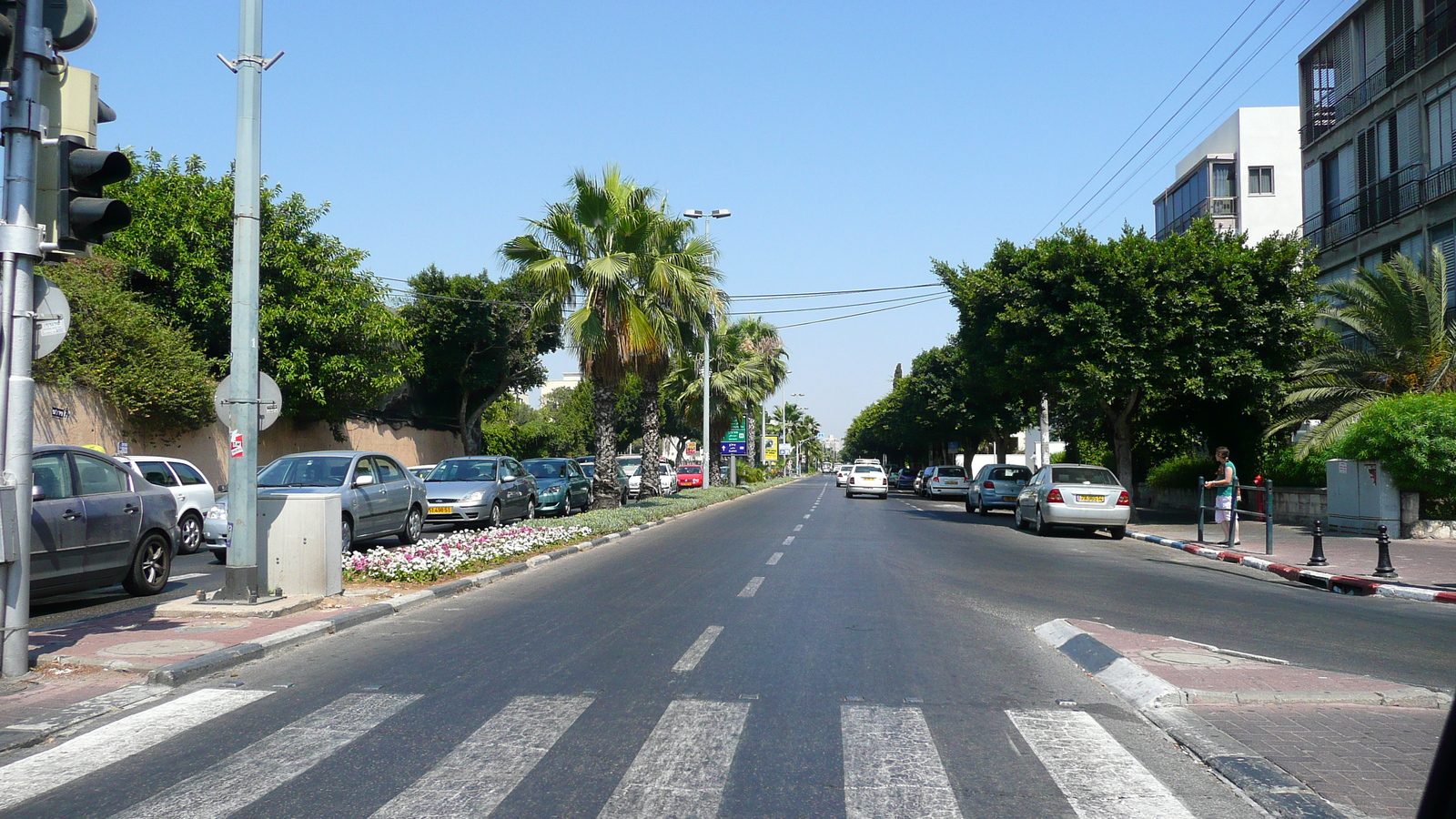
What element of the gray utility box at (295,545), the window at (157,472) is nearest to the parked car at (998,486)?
the window at (157,472)

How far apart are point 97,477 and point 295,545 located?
2088 mm

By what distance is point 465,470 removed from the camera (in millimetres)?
21453

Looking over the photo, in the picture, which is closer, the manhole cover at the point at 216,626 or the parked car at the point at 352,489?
the manhole cover at the point at 216,626

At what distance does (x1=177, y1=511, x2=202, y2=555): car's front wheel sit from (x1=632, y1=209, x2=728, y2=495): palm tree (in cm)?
1073

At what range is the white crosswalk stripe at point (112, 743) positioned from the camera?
4707 mm

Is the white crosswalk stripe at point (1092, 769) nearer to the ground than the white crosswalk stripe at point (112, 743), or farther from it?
nearer to the ground

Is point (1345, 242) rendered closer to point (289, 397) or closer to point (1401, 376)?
point (1401, 376)

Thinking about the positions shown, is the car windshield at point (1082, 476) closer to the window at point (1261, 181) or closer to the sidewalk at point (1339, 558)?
the sidewalk at point (1339, 558)

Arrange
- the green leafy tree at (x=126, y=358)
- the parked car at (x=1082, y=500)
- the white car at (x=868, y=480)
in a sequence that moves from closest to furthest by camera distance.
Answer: the parked car at (x=1082, y=500) < the green leafy tree at (x=126, y=358) < the white car at (x=868, y=480)

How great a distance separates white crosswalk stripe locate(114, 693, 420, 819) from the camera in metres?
4.34

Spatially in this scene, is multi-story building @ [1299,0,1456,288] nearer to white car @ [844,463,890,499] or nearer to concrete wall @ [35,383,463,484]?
white car @ [844,463,890,499]

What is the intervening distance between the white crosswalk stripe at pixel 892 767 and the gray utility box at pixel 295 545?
6.32m

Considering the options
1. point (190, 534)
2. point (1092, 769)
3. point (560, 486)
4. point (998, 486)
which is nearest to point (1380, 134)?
point (998, 486)

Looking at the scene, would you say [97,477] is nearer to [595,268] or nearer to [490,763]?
[490,763]
